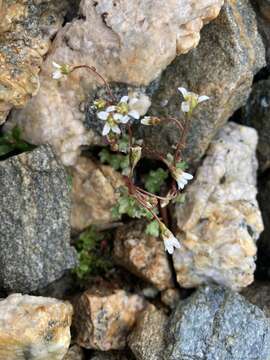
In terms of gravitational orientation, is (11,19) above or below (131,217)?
above

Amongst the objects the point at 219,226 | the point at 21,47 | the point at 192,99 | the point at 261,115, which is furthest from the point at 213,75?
the point at 21,47

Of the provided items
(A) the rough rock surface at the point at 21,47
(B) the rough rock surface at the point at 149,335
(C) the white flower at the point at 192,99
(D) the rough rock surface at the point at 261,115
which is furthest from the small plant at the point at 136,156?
(D) the rough rock surface at the point at 261,115

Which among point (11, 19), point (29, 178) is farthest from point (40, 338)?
point (11, 19)

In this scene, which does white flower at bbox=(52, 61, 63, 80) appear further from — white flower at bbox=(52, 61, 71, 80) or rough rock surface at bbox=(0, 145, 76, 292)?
rough rock surface at bbox=(0, 145, 76, 292)

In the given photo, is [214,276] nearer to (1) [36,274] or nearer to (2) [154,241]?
(2) [154,241]

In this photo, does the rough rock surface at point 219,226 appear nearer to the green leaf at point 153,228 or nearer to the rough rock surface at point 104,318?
the green leaf at point 153,228

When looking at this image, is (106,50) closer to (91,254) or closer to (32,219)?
(32,219)
